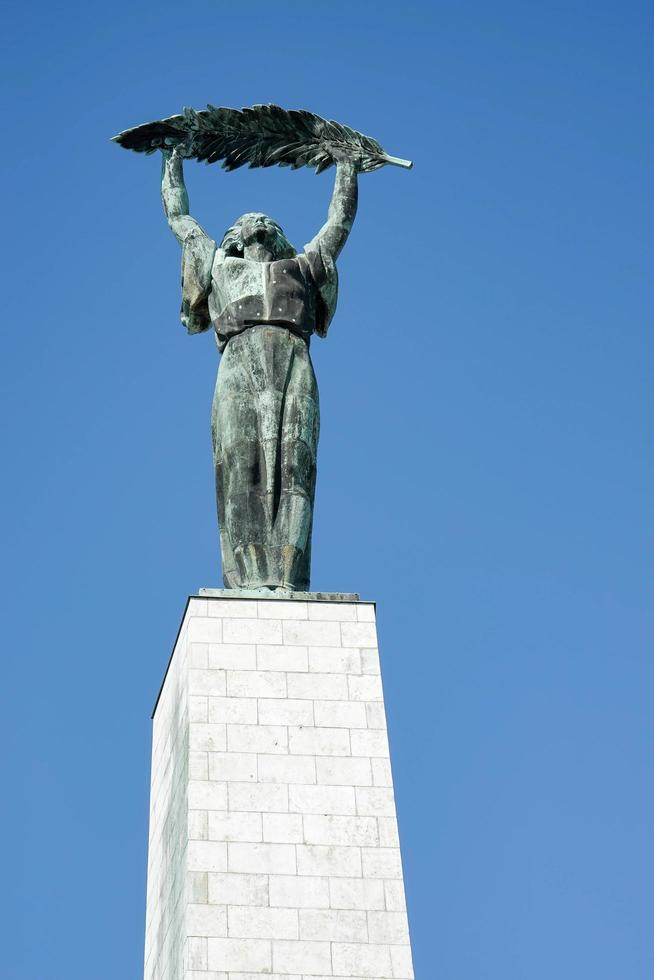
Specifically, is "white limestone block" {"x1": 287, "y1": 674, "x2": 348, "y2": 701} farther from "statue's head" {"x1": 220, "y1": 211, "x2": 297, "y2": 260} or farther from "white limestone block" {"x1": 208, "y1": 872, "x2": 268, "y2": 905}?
"statue's head" {"x1": 220, "y1": 211, "x2": 297, "y2": 260}

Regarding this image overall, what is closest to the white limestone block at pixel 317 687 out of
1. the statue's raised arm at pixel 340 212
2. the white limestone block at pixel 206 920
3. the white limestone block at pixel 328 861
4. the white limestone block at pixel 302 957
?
the white limestone block at pixel 328 861

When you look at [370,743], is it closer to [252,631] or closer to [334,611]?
[334,611]

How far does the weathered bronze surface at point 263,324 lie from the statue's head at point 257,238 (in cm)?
1

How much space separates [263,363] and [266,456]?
128 cm

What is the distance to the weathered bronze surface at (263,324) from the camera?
22.1 m

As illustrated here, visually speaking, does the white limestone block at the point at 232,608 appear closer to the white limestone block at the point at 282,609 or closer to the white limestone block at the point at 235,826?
the white limestone block at the point at 282,609

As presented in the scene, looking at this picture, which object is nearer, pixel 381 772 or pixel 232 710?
pixel 381 772

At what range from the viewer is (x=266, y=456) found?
22406 millimetres

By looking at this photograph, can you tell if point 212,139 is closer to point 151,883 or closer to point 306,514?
point 306,514

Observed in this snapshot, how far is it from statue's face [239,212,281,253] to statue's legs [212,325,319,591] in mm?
1424

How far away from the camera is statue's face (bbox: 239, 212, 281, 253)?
2400 cm

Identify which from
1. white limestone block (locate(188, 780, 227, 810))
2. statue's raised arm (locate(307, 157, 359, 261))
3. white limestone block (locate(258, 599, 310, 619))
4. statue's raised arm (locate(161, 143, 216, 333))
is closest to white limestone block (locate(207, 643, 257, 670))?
white limestone block (locate(258, 599, 310, 619))

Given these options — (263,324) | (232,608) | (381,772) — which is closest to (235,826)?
(381,772)

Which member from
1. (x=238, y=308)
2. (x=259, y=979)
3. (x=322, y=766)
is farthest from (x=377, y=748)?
(x=238, y=308)
